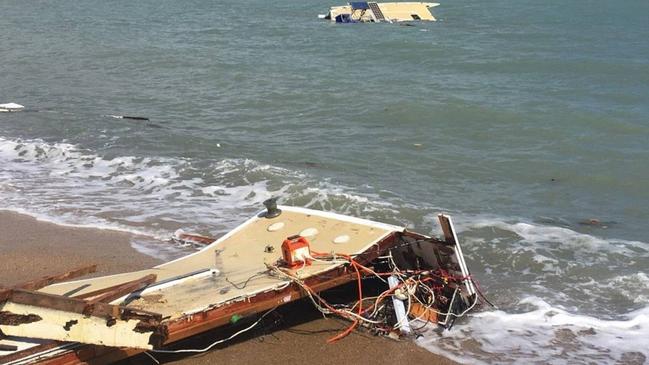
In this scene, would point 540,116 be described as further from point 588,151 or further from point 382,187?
point 382,187

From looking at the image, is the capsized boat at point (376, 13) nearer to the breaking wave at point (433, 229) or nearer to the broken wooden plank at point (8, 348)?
the breaking wave at point (433, 229)

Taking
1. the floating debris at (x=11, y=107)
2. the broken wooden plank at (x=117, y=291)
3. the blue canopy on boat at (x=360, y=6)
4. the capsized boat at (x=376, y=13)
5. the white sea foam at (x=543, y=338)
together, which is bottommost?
the white sea foam at (x=543, y=338)

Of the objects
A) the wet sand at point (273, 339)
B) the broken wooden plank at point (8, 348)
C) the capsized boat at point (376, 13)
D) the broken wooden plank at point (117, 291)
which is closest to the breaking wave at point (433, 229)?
the wet sand at point (273, 339)

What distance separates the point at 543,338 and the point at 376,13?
36.7 metres

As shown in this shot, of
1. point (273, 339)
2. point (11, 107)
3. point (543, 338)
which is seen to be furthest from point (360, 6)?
point (273, 339)

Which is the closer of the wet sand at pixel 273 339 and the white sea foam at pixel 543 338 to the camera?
the wet sand at pixel 273 339

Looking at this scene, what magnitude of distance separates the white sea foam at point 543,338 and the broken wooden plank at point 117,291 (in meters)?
2.72

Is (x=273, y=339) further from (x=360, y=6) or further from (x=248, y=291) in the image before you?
(x=360, y=6)

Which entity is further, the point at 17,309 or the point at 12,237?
the point at 12,237

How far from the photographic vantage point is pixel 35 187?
11.8m

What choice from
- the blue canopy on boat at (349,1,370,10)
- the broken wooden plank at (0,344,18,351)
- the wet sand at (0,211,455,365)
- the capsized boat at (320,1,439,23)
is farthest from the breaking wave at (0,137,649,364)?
the blue canopy on boat at (349,1,370,10)

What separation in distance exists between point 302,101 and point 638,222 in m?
10.8

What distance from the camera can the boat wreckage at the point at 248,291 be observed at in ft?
15.9

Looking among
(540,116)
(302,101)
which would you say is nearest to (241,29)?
(302,101)
